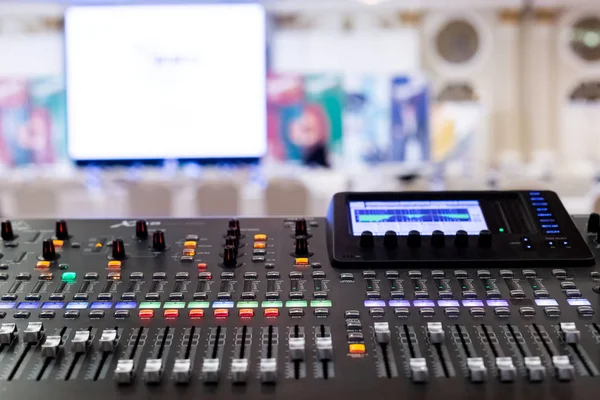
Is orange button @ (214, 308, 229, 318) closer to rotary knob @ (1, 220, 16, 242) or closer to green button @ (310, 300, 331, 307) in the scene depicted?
green button @ (310, 300, 331, 307)

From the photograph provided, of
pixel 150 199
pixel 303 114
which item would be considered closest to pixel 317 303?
pixel 150 199

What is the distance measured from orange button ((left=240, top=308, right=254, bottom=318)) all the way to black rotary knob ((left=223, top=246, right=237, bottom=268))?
14cm

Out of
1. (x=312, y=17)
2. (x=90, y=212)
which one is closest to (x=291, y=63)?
(x=312, y=17)

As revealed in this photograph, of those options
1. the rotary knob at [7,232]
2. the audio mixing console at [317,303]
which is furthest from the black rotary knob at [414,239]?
the rotary knob at [7,232]

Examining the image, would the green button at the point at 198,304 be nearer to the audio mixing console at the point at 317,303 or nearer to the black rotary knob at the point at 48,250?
the audio mixing console at the point at 317,303

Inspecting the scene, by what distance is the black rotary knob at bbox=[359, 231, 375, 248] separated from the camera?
1.10m

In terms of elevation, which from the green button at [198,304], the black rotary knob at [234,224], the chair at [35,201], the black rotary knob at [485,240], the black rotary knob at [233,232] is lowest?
the chair at [35,201]

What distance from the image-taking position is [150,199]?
4.27 m

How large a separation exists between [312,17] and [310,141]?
182 centimetres

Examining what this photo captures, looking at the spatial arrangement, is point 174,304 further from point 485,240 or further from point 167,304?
point 485,240

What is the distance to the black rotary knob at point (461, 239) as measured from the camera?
109cm

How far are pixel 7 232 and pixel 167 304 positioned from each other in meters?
0.39

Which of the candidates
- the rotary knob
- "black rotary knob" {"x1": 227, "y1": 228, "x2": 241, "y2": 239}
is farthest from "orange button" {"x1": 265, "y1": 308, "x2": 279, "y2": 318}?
the rotary knob

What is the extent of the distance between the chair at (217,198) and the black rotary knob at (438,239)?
3.11 m
